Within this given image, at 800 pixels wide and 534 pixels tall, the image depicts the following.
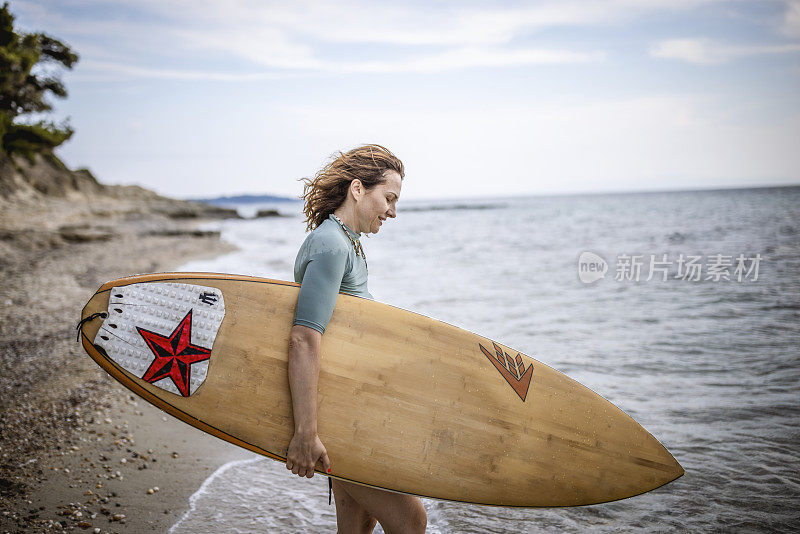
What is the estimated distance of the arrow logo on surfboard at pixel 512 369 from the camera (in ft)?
6.82

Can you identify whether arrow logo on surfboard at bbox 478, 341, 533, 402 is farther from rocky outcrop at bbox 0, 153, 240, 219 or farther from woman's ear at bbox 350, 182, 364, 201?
rocky outcrop at bbox 0, 153, 240, 219

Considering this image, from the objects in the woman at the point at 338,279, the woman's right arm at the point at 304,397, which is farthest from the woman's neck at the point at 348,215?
the woman's right arm at the point at 304,397

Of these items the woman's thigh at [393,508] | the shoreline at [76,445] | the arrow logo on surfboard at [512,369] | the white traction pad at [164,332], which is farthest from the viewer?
the shoreline at [76,445]

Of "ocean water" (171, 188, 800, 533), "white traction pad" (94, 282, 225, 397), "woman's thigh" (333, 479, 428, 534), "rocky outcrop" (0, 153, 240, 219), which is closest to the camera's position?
"woman's thigh" (333, 479, 428, 534)

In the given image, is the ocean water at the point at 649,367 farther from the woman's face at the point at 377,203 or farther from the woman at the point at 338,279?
the woman's face at the point at 377,203

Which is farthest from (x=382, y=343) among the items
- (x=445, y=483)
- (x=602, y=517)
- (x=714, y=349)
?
(x=714, y=349)

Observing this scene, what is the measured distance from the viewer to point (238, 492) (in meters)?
2.84

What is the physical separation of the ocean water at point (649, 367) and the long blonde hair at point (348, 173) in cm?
177

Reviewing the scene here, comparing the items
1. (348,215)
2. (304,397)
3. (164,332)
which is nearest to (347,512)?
(304,397)

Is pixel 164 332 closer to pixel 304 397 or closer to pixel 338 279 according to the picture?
pixel 304 397

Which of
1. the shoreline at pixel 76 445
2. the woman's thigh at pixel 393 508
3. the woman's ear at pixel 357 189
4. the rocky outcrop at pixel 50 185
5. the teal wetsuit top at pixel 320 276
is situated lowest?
the shoreline at pixel 76 445

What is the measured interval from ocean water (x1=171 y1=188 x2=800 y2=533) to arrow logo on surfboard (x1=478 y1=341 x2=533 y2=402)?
103cm

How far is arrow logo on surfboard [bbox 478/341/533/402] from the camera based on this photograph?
2080 mm

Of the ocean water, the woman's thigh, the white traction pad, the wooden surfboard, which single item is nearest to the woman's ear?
the wooden surfboard
